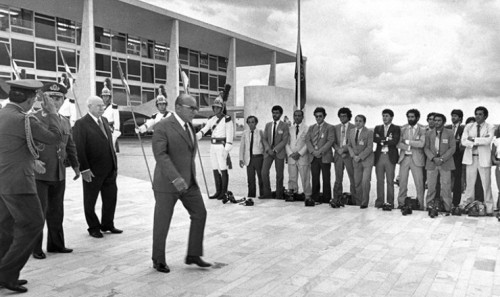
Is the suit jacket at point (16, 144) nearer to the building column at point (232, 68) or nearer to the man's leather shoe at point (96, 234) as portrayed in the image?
the man's leather shoe at point (96, 234)

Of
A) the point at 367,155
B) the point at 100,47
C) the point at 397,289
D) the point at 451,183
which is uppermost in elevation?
the point at 100,47

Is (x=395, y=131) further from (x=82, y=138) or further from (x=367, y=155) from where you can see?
(x=82, y=138)

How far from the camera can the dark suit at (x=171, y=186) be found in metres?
4.68

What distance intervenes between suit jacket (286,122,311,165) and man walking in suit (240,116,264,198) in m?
0.60

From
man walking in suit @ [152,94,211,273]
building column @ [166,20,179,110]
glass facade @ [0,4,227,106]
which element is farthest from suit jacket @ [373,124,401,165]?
building column @ [166,20,179,110]

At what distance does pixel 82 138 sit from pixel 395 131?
17.7ft

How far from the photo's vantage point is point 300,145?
9.47 meters

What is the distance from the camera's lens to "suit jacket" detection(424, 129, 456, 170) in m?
7.98

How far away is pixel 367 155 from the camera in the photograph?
854cm

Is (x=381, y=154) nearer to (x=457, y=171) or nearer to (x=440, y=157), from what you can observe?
(x=440, y=157)

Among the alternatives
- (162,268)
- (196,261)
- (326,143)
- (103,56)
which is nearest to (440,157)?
(326,143)

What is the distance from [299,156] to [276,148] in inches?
20.6

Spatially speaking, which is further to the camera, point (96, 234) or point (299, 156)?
point (299, 156)

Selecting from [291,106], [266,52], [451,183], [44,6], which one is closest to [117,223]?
[451,183]
